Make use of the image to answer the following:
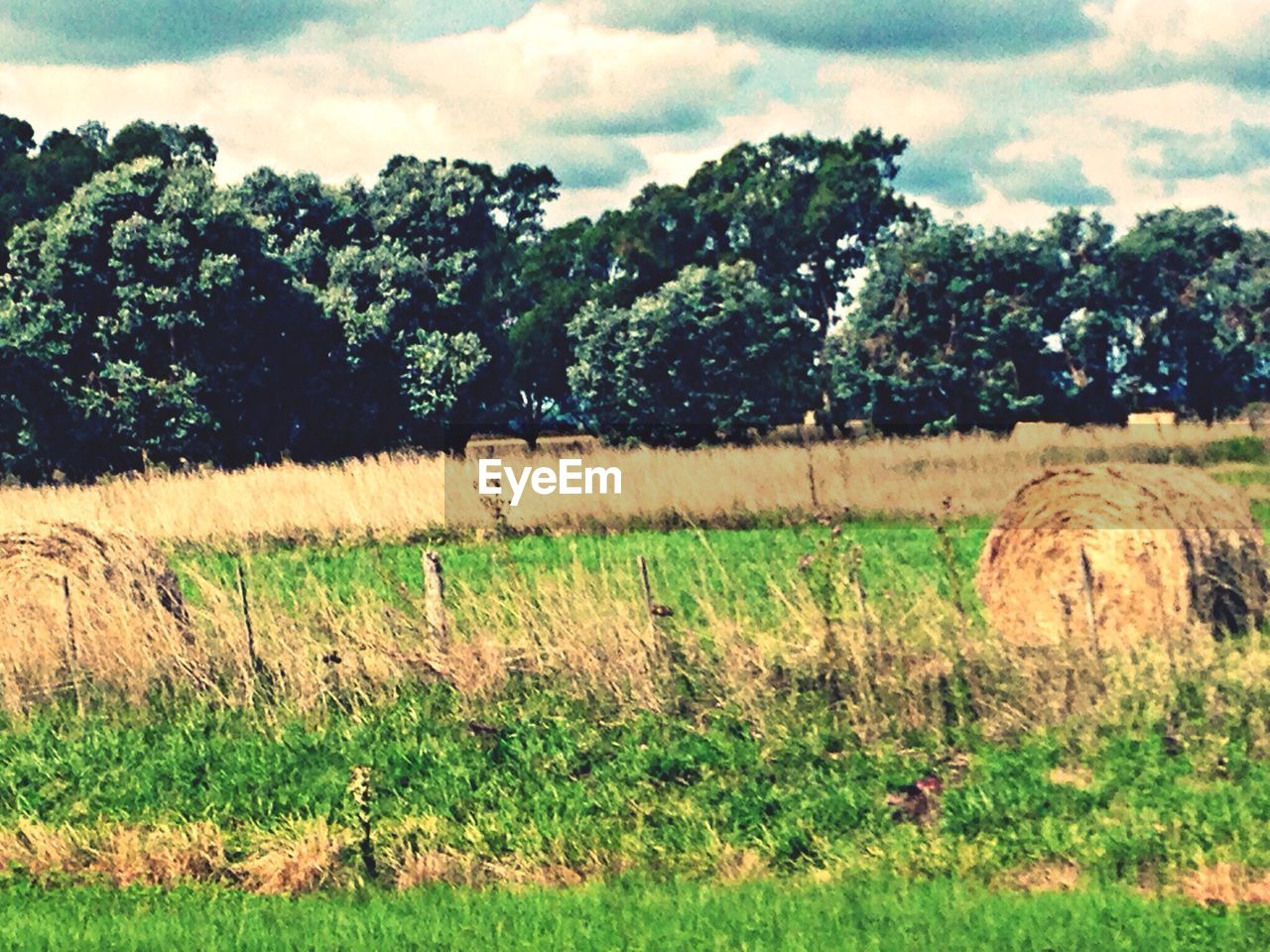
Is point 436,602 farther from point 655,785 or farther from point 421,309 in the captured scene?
point 421,309

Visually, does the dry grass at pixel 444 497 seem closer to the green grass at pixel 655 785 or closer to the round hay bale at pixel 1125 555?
the round hay bale at pixel 1125 555

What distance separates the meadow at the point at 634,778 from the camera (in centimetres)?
909

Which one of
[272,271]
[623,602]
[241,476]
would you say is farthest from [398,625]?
[272,271]

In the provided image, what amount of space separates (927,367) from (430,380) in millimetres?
18677

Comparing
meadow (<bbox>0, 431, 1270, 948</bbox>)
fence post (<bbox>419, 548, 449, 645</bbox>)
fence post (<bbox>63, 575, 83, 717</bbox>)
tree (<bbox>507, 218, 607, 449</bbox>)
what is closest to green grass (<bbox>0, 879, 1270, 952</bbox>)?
meadow (<bbox>0, 431, 1270, 948</bbox>)

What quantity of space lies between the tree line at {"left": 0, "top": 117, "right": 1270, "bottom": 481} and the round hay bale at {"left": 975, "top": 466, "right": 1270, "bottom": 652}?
92.3 ft

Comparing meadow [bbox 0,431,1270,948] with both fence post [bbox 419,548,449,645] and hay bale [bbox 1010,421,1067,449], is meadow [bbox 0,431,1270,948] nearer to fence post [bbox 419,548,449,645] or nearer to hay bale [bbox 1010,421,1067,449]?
fence post [bbox 419,548,449,645]

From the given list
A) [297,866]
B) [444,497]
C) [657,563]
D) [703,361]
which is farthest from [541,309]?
[297,866]

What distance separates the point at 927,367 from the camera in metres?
58.3

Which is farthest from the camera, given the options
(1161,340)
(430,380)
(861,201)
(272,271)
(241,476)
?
(861,201)

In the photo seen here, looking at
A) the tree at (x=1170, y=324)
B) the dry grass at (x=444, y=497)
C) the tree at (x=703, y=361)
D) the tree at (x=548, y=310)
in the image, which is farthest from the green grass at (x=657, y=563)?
the tree at (x=1170, y=324)

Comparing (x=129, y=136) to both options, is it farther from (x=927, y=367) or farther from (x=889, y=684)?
(x=889, y=684)

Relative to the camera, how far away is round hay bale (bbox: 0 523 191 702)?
14.4 metres

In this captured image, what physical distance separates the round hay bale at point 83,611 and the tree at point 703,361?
4013cm
